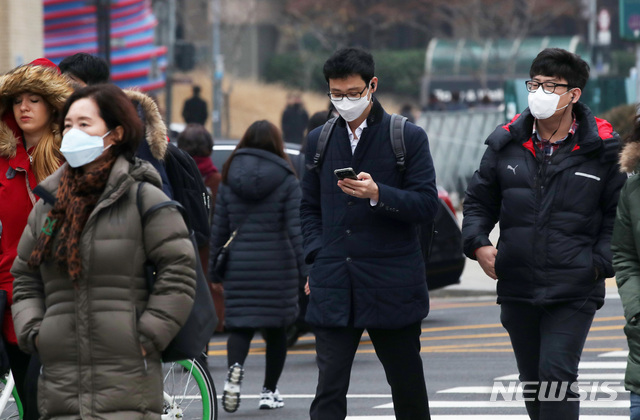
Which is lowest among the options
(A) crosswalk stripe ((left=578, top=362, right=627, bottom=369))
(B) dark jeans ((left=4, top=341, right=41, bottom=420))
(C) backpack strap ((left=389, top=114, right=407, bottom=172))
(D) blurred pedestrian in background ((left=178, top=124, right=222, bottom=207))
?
(A) crosswalk stripe ((left=578, top=362, right=627, bottom=369))

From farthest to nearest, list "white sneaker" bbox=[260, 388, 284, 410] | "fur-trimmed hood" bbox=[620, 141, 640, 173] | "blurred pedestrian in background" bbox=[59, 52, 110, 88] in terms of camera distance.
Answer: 1. "white sneaker" bbox=[260, 388, 284, 410]
2. "blurred pedestrian in background" bbox=[59, 52, 110, 88]
3. "fur-trimmed hood" bbox=[620, 141, 640, 173]

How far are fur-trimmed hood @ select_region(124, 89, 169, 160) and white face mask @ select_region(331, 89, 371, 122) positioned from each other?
3.07 ft

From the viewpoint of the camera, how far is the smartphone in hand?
541 centimetres

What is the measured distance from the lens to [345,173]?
5.43 metres

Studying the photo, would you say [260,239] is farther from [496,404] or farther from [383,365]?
[383,365]

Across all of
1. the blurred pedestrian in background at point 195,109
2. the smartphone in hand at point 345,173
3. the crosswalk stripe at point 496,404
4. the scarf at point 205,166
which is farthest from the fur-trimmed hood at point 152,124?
the blurred pedestrian in background at point 195,109

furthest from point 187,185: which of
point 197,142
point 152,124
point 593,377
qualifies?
point 593,377

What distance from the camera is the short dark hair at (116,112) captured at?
4.61 m

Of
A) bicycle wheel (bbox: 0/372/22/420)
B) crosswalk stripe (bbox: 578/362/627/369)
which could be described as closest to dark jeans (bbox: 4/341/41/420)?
bicycle wheel (bbox: 0/372/22/420)

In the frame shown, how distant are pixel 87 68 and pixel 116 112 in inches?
87.6

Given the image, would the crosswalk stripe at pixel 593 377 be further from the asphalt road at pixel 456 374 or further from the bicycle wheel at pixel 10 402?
the bicycle wheel at pixel 10 402

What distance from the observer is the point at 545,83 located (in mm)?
5750

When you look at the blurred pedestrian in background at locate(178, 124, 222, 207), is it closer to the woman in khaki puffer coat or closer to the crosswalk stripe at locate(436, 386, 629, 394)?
the crosswalk stripe at locate(436, 386, 629, 394)

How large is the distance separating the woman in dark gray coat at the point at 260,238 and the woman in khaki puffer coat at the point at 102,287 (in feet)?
11.6
